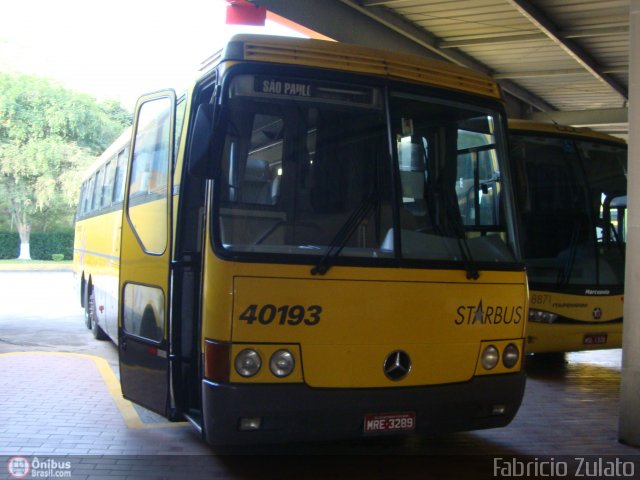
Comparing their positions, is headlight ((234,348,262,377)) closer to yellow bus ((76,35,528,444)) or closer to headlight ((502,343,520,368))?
yellow bus ((76,35,528,444))

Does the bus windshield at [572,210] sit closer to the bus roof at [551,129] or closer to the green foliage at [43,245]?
the bus roof at [551,129]

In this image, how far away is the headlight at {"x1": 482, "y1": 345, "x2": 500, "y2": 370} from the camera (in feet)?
18.1

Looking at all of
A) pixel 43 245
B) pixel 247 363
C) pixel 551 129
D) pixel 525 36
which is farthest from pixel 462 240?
pixel 43 245

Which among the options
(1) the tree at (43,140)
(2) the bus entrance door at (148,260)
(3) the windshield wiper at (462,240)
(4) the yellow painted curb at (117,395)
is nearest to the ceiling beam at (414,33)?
(2) the bus entrance door at (148,260)

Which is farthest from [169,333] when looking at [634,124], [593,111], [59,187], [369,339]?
[59,187]

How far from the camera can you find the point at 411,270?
5184 mm

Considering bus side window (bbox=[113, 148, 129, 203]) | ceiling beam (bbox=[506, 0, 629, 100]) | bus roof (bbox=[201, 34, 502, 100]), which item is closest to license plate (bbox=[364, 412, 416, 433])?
bus roof (bbox=[201, 34, 502, 100])

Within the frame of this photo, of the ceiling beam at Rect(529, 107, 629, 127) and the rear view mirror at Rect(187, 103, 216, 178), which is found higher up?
the ceiling beam at Rect(529, 107, 629, 127)

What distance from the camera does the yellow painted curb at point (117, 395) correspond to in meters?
7.05

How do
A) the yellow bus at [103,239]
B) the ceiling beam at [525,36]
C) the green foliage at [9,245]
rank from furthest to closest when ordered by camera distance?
the green foliage at [9,245], the ceiling beam at [525,36], the yellow bus at [103,239]

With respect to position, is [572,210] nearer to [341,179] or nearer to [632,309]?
[632,309]

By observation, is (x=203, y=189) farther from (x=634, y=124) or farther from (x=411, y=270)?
(x=634, y=124)

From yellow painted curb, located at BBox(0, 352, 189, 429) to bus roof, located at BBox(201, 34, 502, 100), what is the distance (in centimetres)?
344

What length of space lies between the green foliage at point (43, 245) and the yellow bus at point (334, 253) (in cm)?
4006
